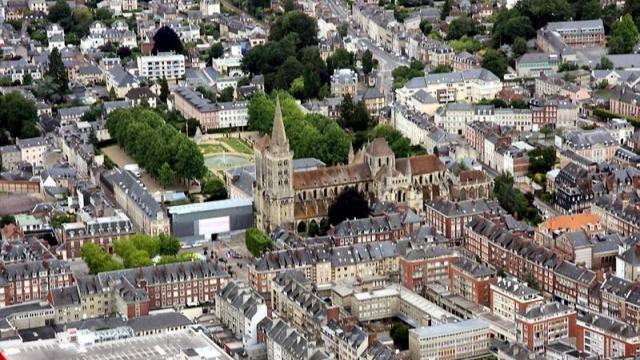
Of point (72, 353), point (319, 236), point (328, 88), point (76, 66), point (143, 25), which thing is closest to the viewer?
point (72, 353)

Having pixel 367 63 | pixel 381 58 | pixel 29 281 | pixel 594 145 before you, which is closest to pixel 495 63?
pixel 367 63

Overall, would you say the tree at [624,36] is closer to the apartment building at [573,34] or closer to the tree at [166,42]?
the apartment building at [573,34]

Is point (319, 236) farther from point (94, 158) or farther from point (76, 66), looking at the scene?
point (76, 66)

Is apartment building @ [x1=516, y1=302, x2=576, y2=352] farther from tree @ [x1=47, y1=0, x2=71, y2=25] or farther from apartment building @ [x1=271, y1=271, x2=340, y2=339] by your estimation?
tree @ [x1=47, y1=0, x2=71, y2=25]

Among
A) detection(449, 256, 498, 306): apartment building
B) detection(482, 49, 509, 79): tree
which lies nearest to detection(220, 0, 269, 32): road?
detection(482, 49, 509, 79): tree

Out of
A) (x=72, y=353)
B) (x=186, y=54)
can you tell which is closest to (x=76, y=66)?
(x=186, y=54)

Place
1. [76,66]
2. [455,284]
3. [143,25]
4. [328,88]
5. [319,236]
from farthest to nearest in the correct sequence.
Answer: [143,25] < [76,66] < [328,88] < [319,236] < [455,284]
